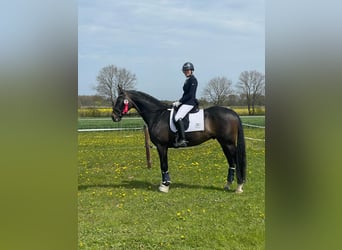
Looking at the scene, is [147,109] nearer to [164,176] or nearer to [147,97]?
[147,97]

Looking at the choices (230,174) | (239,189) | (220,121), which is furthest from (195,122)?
(239,189)

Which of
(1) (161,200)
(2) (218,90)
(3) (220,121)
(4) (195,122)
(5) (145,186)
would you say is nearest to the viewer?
(2) (218,90)

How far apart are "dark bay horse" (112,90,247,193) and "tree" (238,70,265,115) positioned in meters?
0.62

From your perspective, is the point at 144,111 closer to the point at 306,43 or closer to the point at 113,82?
the point at 113,82

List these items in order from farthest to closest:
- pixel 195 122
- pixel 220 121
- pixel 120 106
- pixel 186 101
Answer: pixel 195 122 < pixel 220 121 < pixel 120 106 < pixel 186 101

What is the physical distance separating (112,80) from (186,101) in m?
0.61

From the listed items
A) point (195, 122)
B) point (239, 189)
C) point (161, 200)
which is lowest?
point (161, 200)

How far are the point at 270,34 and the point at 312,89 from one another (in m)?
0.30


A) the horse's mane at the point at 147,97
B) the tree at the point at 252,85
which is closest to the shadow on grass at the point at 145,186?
the horse's mane at the point at 147,97

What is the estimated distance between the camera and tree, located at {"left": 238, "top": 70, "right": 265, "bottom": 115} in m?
2.20

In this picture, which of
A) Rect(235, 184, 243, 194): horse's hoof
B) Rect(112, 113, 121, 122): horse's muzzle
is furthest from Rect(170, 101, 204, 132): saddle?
Rect(235, 184, 243, 194): horse's hoof

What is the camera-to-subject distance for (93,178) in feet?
11.0

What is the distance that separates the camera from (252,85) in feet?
7.61

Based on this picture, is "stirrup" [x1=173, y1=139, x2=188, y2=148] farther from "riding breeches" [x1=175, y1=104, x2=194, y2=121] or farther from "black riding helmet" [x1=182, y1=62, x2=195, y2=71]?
"black riding helmet" [x1=182, y1=62, x2=195, y2=71]
